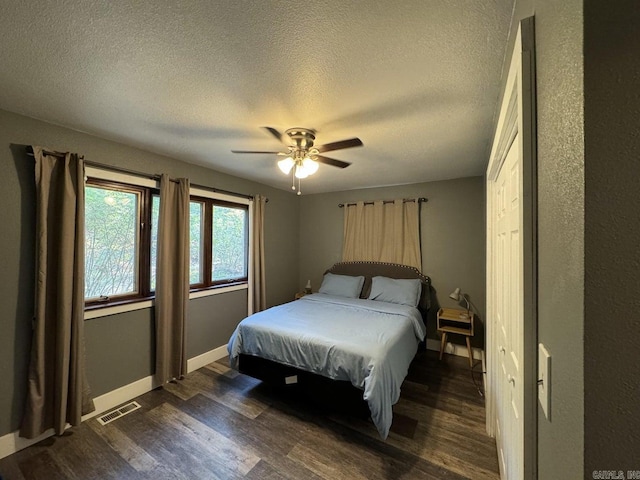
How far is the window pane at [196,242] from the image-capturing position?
295cm

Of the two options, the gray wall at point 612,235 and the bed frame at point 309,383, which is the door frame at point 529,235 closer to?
the gray wall at point 612,235

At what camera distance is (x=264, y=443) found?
5.95ft

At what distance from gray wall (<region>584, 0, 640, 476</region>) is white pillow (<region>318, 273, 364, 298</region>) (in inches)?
126

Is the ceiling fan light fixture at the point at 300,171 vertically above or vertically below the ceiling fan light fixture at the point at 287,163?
below

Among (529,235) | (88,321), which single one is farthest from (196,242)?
(529,235)

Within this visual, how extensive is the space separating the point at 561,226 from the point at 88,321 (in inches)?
116

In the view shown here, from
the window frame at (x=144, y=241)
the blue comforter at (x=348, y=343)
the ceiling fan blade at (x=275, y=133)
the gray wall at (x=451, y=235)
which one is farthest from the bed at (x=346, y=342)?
the ceiling fan blade at (x=275, y=133)

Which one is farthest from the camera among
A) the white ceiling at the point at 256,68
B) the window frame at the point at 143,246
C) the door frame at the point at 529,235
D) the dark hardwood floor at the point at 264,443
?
the window frame at the point at 143,246

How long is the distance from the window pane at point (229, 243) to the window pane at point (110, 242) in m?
0.88

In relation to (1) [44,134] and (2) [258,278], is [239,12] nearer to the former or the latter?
(1) [44,134]

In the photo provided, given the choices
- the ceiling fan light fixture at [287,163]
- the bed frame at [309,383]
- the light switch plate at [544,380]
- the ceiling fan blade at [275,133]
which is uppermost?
the ceiling fan blade at [275,133]

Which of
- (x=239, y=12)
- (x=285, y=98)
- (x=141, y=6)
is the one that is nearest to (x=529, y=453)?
(x=239, y=12)

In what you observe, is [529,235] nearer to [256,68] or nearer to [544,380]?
[544,380]

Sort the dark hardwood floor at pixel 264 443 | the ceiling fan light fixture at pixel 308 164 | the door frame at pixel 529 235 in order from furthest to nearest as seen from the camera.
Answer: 1. the ceiling fan light fixture at pixel 308 164
2. the dark hardwood floor at pixel 264 443
3. the door frame at pixel 529 235
